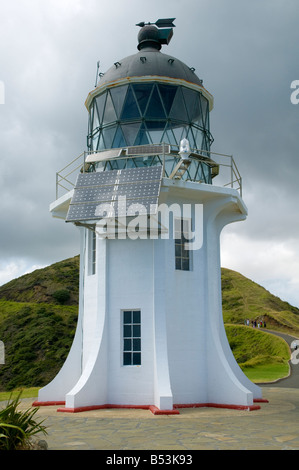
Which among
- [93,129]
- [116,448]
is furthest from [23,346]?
[116,448]

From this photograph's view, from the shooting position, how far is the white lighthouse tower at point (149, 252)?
1345 centimetres

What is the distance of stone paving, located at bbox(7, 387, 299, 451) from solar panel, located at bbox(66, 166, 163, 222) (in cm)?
499

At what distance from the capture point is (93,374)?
528 inches

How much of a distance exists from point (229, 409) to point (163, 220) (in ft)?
17.9

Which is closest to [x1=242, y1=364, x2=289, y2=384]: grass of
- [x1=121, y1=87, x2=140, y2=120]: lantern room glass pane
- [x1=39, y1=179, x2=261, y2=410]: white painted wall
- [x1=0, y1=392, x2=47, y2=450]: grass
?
[x1=39, y1=179, x2=261, y2=410]: white painted wall

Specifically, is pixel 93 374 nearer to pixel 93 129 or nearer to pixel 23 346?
pixel 93 129

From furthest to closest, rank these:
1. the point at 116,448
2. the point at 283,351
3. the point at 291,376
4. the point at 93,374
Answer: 1. the point at 283,351
2. the point at 291,376
3. the point at 93,374
4. the point at 116,448

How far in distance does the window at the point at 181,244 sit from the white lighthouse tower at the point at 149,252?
0.03 metres

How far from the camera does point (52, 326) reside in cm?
3994

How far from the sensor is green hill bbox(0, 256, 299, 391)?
1346 inches

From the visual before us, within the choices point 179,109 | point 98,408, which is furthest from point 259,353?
point 179,109

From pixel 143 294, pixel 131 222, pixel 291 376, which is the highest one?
pixel 131 222

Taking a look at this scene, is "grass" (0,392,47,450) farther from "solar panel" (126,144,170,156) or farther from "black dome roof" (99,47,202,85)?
"black dome roof" (99,47,202,85)

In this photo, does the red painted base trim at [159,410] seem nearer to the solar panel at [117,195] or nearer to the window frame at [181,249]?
the window frame at [181,249]
